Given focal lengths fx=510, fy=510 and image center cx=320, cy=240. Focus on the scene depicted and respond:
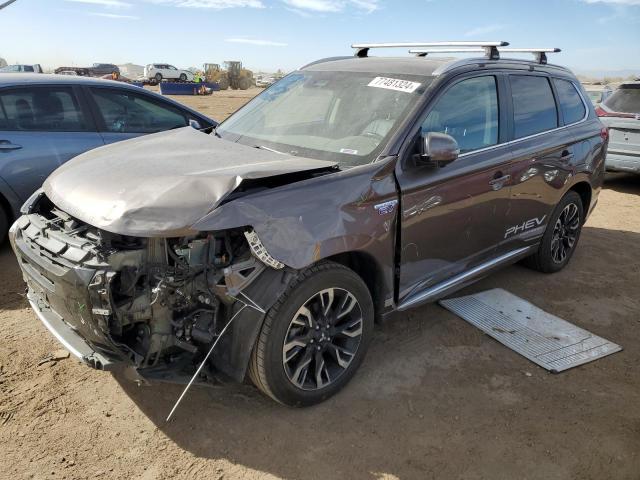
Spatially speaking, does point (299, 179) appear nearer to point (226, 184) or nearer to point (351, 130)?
point (226, 184)

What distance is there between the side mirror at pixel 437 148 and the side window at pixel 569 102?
2.21 meters

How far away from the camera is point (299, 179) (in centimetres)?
282

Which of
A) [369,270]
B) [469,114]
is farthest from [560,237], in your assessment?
[369,270]

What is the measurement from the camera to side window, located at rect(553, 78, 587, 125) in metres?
4.70

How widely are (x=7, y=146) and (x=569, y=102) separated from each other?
207 inches

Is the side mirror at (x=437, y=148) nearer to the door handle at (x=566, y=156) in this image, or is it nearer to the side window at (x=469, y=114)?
the side window at (x=469, y=114)

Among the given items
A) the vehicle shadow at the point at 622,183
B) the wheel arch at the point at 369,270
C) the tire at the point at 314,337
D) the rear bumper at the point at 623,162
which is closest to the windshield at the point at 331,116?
the wheel arch at the point at 369,270

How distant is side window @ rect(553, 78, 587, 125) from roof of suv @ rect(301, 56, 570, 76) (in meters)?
0.49

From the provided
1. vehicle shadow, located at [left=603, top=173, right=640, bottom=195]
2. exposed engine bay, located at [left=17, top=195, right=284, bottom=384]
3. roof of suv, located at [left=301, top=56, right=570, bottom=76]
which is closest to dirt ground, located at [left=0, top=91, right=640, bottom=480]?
exposed engine bay, located at [left=17, top=195, right=284, bottom=384]

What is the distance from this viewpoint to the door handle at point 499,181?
3.75 m

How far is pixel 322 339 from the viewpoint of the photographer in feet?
9.61

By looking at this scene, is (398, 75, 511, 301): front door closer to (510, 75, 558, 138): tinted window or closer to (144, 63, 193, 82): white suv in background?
(510, 75, 558, 138): tinted window

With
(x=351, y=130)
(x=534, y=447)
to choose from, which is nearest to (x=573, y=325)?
(x=534, y=447)

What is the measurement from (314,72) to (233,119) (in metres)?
0.75
